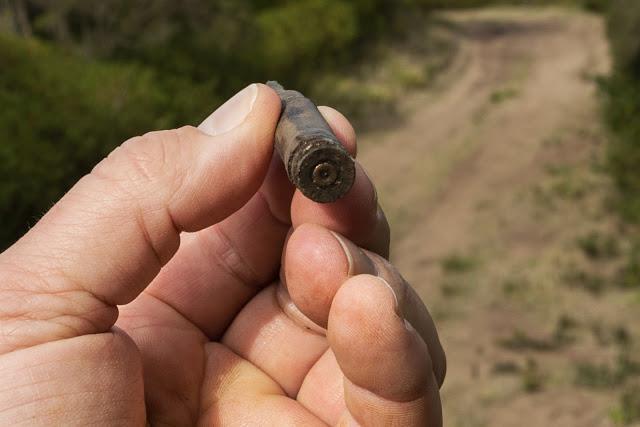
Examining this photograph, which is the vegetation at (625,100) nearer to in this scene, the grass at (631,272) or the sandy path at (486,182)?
the sandy path at (486,182)

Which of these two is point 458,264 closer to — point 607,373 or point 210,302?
point 607,373

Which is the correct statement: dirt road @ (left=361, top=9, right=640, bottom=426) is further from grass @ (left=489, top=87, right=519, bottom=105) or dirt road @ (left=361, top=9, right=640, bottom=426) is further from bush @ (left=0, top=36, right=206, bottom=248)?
bush @ (left=0, top=36, right=206, bottom=248)

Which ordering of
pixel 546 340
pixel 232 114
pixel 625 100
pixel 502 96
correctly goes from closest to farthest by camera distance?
pixel 232 114 → pixel 546 340 → pixel 625 100 → pixel 502 96

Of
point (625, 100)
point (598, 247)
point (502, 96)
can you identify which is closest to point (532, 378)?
point (598, 247)

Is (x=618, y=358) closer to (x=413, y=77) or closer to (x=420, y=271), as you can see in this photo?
(x=420, y=271)

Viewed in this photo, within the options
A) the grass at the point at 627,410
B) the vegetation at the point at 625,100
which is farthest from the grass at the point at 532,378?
the vegetation at the point at 625,100

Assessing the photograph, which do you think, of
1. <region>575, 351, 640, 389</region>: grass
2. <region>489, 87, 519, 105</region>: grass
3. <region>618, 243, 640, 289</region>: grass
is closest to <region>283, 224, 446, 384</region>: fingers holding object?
<region>575, 351, 640, 389</region>: grass
